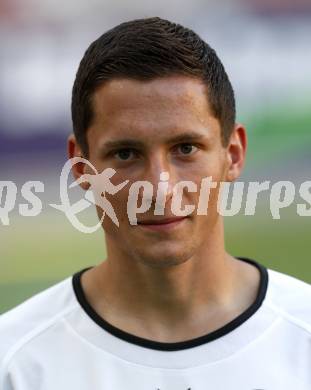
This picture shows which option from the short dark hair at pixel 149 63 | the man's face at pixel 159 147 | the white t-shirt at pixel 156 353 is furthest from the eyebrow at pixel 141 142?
the white t-shirt at pixel 156 353

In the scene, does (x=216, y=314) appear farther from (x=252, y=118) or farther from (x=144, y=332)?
(x=252, y=118)

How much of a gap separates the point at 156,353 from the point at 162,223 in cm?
32

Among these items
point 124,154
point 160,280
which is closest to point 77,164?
point 124,154

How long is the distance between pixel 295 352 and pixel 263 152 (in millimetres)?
3436

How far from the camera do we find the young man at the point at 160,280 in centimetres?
210

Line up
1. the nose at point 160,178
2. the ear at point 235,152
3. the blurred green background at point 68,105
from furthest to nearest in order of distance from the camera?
the blurred green background at point 68,105 → the ear at point 235,152 → the nose at point 160,178

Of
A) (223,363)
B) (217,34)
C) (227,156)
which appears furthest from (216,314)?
(217,34)

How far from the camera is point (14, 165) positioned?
554cm

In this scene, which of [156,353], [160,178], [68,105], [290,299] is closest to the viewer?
[160,178]

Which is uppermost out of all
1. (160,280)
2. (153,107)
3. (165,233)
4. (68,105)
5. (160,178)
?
(153,107)

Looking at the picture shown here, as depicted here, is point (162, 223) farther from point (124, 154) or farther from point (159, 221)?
point (124, 154)

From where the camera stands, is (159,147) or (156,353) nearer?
(159,147)

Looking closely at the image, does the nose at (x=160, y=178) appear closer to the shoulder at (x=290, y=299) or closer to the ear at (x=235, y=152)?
the ear at (x=235, y=152)

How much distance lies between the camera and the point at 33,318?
2295mm
